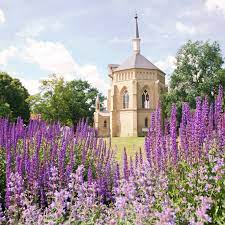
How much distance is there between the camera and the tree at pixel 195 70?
4312cm

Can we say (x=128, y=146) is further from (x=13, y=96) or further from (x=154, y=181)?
(x=154, y=181)

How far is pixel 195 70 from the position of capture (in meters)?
44.4

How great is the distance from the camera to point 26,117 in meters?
46.4

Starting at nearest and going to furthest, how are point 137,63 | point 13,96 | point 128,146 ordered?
point 128,146 < point 13,96 < point 137,63

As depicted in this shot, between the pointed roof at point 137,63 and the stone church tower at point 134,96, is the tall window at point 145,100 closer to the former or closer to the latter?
the stone church tower at point 134,96

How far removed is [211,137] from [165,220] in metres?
2.79

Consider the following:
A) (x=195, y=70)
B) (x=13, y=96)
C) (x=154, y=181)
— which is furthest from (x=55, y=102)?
(x=154, y=181)

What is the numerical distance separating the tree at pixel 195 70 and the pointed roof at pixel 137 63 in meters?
11.0

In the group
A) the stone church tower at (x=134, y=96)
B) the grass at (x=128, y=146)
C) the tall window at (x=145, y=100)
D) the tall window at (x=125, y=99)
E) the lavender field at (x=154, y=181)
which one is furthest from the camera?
the tall window at (x=125, y=99)

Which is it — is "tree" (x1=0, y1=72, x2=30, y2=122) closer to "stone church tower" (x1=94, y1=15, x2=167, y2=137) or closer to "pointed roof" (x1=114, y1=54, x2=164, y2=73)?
"stone church tower" (x1=94, y1=15, x2=167, y2=137)

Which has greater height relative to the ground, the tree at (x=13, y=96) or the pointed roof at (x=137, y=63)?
the pointed roof at (x=137, y=63)

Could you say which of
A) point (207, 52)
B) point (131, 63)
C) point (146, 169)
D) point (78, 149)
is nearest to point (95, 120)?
point (131, 63)

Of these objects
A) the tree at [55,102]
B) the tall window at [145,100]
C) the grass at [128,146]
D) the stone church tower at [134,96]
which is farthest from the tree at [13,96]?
the tall window at [145,100]

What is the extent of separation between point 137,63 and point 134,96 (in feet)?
18.1
